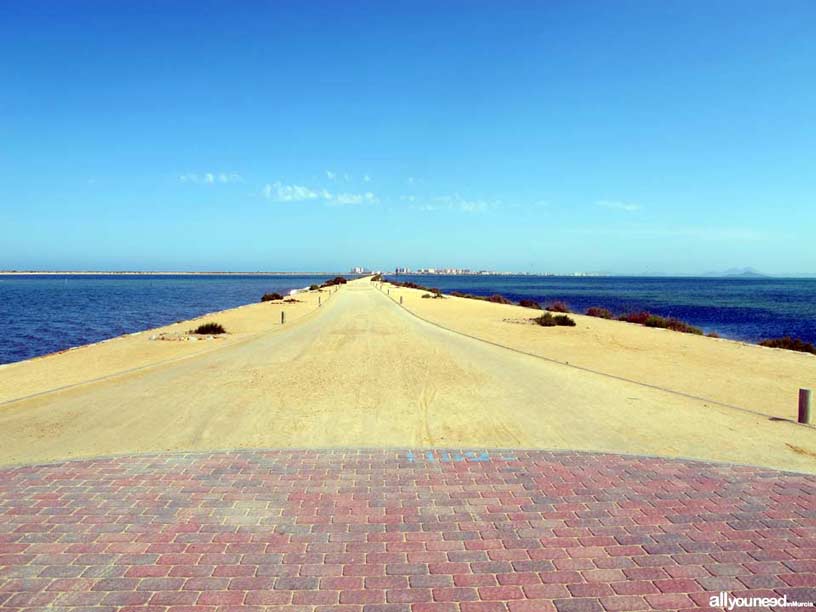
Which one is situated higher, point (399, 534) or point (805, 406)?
point (805, 406)

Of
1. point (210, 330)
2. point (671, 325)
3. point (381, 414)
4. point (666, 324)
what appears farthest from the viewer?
Answer: point (666, 324)

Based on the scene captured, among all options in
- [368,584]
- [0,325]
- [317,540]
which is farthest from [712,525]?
[0,325]

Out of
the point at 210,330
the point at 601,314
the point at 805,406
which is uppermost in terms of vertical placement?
the point at 805,406

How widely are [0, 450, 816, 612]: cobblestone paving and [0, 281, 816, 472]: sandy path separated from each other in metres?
0.82

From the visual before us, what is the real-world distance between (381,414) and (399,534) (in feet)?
13.3

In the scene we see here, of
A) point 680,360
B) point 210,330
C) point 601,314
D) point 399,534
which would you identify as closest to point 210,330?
point 210,330

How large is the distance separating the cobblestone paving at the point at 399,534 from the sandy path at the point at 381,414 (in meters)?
0.82

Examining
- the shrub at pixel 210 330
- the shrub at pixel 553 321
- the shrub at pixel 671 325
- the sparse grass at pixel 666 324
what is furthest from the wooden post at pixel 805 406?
the shrub at pixel 210 330

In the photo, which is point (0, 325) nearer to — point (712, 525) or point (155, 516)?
point (155, 516)

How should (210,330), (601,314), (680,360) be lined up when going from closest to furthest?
(680,360), (210,330), (601,314)

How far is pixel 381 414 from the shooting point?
8508mm

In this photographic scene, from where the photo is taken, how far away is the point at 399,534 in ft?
14.7

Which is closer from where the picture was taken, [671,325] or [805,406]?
[805,406]

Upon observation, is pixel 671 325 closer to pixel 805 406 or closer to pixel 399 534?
pixel 805 406
